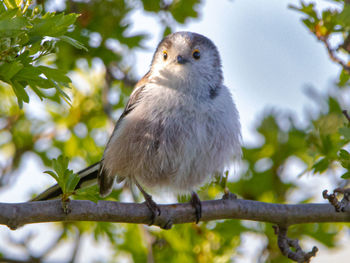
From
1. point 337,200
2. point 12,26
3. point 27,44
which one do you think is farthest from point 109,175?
point 12,26

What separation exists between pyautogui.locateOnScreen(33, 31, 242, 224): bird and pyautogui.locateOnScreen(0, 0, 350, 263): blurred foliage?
22cm

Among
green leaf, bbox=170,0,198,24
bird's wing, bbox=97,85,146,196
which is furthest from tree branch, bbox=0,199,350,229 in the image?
green leaf, bbox=170,0,198,24

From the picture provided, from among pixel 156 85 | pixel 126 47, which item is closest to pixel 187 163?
pixel 156 85

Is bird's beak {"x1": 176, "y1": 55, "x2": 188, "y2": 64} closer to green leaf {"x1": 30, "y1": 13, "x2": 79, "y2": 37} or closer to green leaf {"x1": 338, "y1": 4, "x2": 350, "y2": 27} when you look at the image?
green leaf {"x1": 338, "y1": 4, "x2": 350, "y2": 27}

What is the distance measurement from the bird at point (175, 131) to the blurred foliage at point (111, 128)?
215 mm

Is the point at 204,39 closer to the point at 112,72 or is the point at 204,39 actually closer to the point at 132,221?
the point at 112,72

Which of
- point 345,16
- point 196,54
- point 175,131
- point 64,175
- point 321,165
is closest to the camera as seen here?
point 64,175

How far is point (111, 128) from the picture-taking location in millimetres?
4238

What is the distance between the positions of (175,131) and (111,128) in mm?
927

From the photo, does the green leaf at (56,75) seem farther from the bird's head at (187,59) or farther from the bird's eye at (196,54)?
the bird's eye at (196,54)

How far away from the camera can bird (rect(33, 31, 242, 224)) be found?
3545mm

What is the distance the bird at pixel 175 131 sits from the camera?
3545 mm

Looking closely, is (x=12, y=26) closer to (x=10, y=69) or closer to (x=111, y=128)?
(x=10, y=69)

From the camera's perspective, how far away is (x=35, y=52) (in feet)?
7.07
